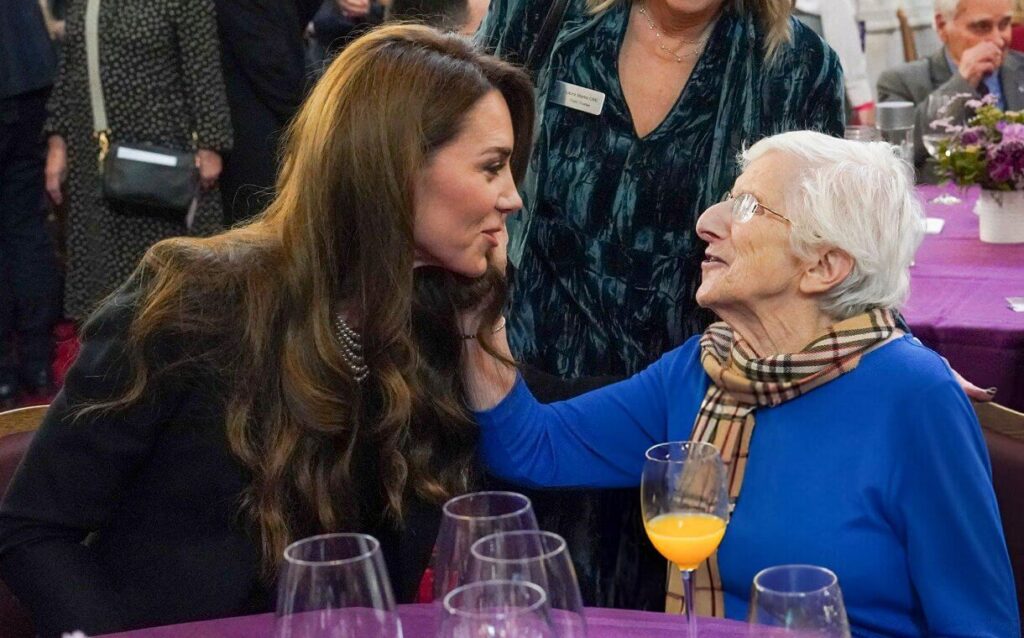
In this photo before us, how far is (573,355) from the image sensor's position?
2.52 metres

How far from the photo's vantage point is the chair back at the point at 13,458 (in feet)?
6.64

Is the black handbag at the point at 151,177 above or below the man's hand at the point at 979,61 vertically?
below

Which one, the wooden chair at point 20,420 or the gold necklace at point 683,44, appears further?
the gold necklace at point 683,44

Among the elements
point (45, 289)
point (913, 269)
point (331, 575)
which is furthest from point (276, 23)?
point (331, 575)

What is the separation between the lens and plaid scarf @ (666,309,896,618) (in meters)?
1.97

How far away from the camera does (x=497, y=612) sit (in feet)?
3.86

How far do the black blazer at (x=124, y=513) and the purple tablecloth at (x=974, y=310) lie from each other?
1.76 metres

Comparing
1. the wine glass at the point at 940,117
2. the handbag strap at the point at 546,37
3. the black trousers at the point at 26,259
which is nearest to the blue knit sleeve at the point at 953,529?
the handbag strap at the point at 546,37

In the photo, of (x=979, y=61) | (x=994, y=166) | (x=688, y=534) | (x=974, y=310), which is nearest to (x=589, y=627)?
(x=688, y=534)

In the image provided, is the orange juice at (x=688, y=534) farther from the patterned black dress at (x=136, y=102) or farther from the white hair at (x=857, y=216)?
the patterned black dress at (x=136, y=102)

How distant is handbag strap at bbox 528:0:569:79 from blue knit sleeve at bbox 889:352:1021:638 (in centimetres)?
98

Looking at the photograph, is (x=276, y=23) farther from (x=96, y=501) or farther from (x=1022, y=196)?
(x=96, y=501)

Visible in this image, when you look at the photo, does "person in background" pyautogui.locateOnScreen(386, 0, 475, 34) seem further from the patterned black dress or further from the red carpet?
the red carpet

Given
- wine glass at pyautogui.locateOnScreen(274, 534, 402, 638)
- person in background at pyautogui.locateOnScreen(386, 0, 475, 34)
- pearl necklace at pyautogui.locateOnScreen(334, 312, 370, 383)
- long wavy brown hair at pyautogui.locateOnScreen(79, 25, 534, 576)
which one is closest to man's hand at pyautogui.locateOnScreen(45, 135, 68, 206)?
person in background at pyautogui.locateOnScreen(386, 0, 475, 34)
